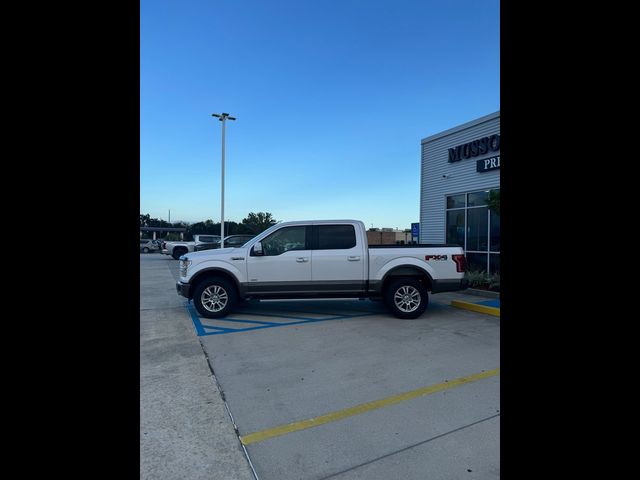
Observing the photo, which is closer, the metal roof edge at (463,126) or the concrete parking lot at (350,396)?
the concrete parking lot at (350,396)

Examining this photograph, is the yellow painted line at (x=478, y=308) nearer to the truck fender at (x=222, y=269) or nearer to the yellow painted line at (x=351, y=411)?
the yellow painted line at (x=351, y=411)

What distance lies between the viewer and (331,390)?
407cm

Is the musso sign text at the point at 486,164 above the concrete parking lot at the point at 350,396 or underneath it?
above

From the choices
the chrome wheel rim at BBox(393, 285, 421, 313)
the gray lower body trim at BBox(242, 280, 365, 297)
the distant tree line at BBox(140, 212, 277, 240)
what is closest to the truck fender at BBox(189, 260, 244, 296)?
the gray lower body trim at BBox(242, 280, 365, 297)

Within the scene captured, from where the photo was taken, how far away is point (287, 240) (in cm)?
778

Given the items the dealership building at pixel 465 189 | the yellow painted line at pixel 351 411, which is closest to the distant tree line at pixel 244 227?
the dealership building at pixel 465 189

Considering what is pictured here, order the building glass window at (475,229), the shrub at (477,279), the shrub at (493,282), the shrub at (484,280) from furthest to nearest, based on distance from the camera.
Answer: the building glass window at (475,229)
the shrub at (477,279)
the shrub at (484,280)
the shrub at (493,282)

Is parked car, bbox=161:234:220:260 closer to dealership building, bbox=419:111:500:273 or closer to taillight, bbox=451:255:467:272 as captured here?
dealership building, bbox=419:111:500:273

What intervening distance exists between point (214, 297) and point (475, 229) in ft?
31.3

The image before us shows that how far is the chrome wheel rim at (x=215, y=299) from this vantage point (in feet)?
25.1
